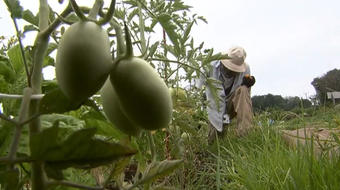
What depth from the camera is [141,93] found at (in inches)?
13.5

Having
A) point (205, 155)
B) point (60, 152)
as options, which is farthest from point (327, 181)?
point (205, 155)

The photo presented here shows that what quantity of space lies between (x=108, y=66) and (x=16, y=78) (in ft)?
1.00

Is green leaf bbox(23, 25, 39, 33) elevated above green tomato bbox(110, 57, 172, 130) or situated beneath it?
elevated above

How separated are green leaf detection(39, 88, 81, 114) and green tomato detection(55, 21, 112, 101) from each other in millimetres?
32

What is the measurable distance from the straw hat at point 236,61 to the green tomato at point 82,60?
333cm

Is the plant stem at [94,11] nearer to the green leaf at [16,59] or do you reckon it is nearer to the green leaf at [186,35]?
the green leaf at [16,59]

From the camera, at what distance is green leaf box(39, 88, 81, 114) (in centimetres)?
35

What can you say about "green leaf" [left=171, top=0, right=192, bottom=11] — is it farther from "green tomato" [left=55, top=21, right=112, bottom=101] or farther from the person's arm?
the person's arm

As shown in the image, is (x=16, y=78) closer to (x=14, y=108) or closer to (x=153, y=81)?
(x=14, y=108)

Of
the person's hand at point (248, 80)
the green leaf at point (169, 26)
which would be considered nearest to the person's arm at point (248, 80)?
the person's hand at point (248, 80)

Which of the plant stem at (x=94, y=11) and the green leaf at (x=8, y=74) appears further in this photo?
the green leaf at (x=8, y=74)

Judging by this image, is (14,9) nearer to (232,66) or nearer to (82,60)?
(82,60)

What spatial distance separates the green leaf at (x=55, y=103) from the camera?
353 millimetres

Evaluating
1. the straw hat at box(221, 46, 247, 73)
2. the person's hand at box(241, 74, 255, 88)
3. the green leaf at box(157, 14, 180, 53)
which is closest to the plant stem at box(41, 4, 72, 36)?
the green leaf at box(157, 14, 180, 53)
